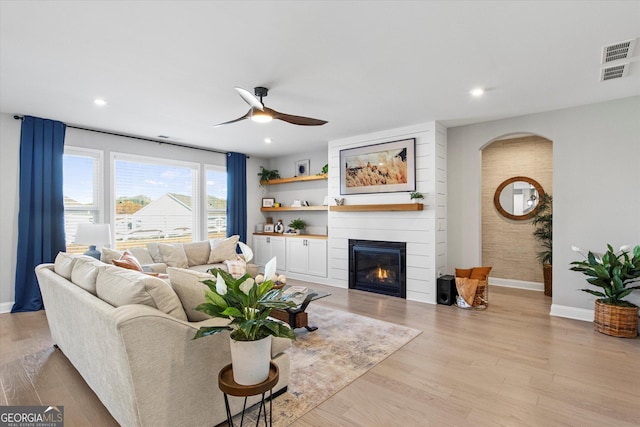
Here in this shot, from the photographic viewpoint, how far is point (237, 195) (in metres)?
6.76

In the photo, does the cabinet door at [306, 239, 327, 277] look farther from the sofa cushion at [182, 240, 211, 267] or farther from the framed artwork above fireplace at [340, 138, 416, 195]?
the sofa cushion at [182, 240, 211, 267]

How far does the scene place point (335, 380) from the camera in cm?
246

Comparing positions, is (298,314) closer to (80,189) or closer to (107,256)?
(107,256)

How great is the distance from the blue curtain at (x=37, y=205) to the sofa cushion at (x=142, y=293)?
135 inches

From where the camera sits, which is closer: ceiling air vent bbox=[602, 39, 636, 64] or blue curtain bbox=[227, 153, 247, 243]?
ceiling air vent bbox=[602, 39, 636, 64]

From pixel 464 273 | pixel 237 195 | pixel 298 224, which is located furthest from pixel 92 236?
pixel 464 273

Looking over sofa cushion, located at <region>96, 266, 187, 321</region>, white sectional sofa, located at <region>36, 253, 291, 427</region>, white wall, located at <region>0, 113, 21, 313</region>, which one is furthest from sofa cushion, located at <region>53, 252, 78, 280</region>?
white wall, located at <region>0, 113, 21, 313</region>

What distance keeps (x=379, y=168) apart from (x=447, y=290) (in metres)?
2.11

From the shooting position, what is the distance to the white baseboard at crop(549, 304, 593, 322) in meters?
3.82

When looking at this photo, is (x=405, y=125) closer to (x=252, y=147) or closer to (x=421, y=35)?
(x=421, y=35)

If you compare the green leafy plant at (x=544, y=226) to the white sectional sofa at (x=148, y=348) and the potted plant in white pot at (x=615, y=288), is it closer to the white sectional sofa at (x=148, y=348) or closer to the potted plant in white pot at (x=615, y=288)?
the potted plant in white pot at (x=615, y=288)

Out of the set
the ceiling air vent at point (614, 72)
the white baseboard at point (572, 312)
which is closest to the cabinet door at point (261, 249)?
the white baseboard at point (572, 312)

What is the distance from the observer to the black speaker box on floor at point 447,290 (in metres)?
4.49

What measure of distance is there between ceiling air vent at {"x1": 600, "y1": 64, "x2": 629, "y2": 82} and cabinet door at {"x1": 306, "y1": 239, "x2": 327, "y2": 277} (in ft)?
14.0
